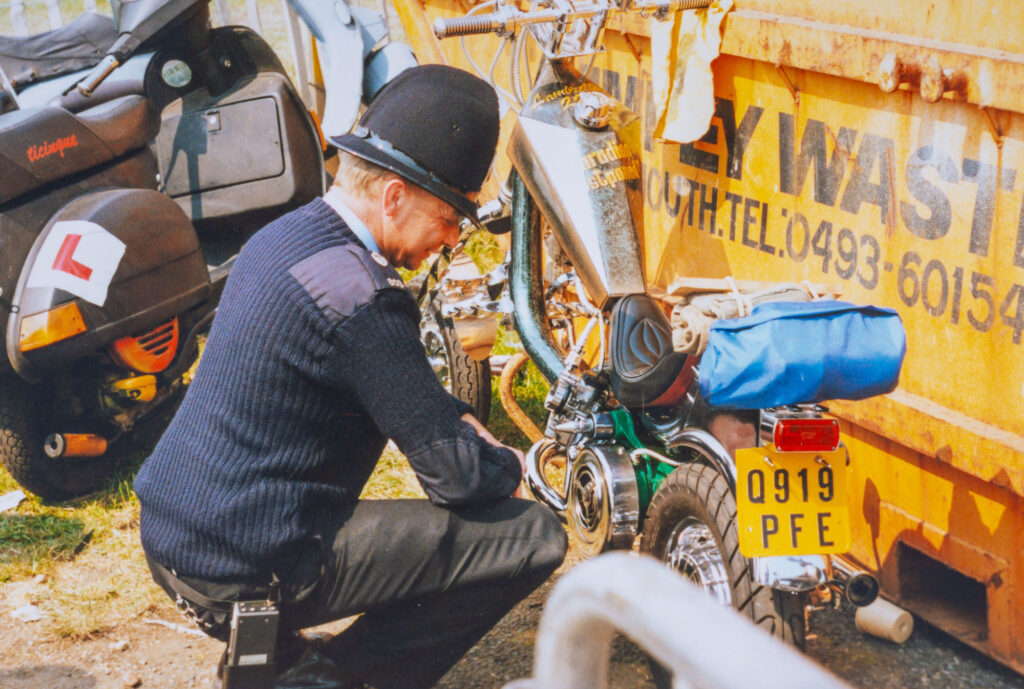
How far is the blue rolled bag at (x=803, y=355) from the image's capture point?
6.95 ft

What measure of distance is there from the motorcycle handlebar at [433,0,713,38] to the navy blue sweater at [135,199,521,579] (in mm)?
870

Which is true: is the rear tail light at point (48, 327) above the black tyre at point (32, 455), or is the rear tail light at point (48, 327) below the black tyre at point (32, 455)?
above

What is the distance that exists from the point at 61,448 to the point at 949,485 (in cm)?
287

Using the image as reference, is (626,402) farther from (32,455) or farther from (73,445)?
(32,455)

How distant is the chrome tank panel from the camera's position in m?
3.03

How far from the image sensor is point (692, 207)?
351 cm

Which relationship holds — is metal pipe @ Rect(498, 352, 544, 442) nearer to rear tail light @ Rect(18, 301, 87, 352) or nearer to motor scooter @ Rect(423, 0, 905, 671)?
motor scooter @ Rect(423, 0, 905, 671)

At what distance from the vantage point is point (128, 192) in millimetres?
3869

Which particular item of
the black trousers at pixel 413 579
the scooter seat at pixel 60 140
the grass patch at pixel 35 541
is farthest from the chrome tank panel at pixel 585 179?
the grass patch at pixel 35 541

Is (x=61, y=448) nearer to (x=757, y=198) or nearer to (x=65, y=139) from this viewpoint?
(x=65, y=139)

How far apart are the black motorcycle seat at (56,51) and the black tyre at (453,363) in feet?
6.78

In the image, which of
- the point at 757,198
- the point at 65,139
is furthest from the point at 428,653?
the point at 65,139

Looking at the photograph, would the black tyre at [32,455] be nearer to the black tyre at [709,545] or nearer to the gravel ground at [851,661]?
the gravel ground at [851,661]

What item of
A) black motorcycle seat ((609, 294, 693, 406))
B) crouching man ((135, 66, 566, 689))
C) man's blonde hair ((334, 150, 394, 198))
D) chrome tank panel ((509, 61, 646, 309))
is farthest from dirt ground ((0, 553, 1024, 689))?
man's blonde hair ((334, 150, 394, 198))
